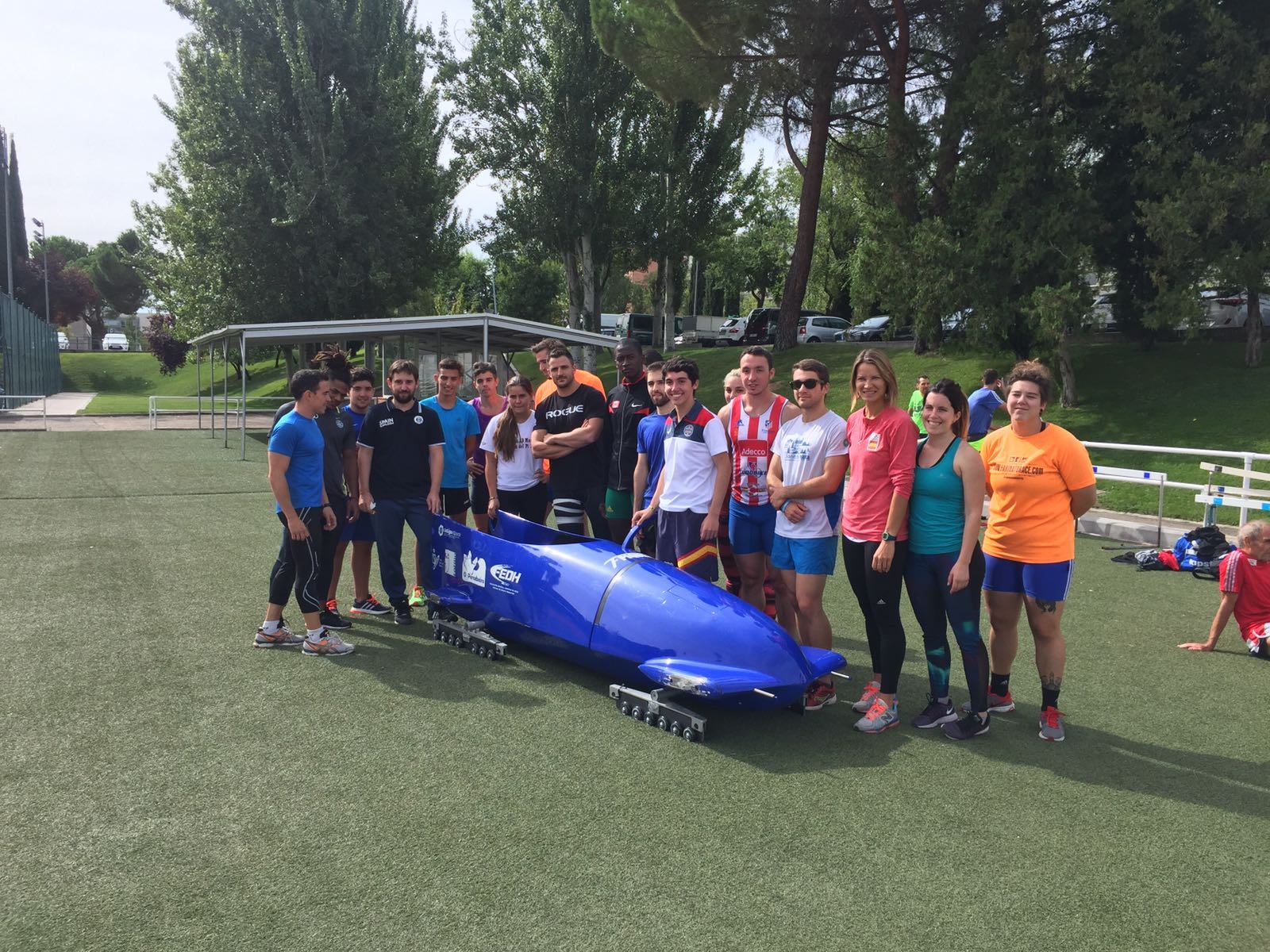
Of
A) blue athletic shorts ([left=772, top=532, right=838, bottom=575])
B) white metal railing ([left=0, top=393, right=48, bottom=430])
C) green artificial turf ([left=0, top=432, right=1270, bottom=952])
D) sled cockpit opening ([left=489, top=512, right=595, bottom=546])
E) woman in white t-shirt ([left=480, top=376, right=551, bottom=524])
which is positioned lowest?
green artificial turf ([left=0, top=432, right=1270, bottom=952])

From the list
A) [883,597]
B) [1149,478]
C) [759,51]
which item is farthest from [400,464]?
[759,51]

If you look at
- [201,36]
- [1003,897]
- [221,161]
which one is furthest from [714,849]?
[201,36]

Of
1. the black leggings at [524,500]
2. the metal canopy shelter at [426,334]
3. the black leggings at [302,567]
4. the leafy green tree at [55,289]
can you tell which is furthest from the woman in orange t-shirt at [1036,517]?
the leafy green tree at [55,289]

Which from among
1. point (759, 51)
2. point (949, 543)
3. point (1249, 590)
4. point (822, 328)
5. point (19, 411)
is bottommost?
point (19, 411)

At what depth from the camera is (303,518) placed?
17.4ft

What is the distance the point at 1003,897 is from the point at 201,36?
30.0 meters

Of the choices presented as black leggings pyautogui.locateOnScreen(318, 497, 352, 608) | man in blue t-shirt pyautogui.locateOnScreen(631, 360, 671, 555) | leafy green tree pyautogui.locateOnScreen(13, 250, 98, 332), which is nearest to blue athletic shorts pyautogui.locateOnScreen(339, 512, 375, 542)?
black leggings pyautogui.locateOnScreen(318, 497, 352, 608)

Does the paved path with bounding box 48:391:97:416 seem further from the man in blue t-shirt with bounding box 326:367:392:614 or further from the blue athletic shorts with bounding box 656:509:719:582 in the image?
the blue athletic shorts with bounding box 656:509:719:582

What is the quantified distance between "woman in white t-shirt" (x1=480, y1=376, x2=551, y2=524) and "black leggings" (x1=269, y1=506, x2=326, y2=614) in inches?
44.9

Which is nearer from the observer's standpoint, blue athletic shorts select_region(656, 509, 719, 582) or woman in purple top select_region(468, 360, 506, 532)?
blue athletic shorts select_region(656, 509, 719, 582)

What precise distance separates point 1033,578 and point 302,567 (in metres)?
3.89

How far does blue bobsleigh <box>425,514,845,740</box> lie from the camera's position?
13.2 feet

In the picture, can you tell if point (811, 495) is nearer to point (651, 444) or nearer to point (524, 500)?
point (651, 444)

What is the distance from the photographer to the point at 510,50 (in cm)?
2770
